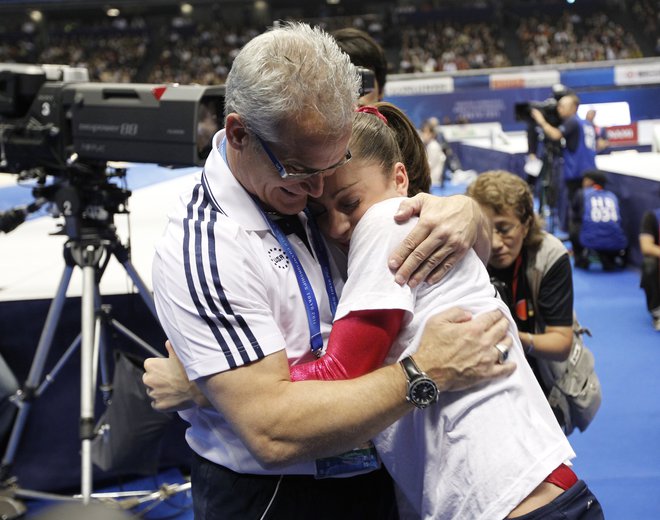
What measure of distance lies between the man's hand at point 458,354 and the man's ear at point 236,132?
0.45 meters

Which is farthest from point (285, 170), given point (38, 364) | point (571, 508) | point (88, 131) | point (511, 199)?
point (38, 364)

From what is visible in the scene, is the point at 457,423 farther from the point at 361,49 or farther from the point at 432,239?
the point at 361,49

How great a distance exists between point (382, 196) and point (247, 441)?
1.74 feet

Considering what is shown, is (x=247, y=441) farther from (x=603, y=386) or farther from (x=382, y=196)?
(x=603, y=386)

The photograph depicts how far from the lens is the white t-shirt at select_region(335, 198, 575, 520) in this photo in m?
1.25

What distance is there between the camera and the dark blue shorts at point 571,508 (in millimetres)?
1257

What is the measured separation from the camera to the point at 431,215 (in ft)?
4.50

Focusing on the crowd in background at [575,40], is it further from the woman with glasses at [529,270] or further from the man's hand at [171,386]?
the man's hand at [171,386]

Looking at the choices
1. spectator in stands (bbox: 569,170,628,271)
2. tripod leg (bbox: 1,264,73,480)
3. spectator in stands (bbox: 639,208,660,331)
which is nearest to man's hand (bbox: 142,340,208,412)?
tripod leg (bbox: 1,264,73,480)

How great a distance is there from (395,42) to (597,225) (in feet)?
71.3

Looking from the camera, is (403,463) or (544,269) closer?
(403,463)

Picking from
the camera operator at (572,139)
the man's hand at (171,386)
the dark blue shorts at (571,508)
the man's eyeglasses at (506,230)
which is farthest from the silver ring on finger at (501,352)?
the camera operator at (572,139)

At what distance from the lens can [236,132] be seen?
1.25 metres

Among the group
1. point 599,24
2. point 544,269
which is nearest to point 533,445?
point 544,269
